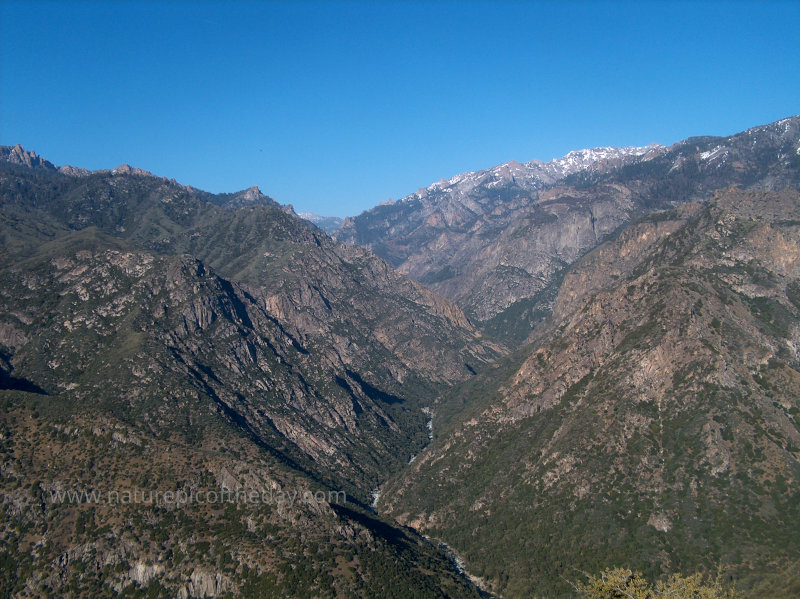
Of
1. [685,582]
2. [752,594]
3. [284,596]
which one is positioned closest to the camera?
[685,582]

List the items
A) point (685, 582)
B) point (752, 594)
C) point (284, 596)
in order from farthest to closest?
point (284, 596), point (752, 594), point (685, 582)

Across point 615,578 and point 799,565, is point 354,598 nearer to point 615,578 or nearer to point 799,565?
point 615,578

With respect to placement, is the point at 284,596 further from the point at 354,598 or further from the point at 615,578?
the point at 615,578

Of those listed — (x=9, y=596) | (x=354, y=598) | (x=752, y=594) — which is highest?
(x=752, y=594)

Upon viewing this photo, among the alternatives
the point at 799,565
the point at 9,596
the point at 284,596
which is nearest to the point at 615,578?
the point at 799,565

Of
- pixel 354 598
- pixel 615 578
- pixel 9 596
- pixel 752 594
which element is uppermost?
pixel 752 594

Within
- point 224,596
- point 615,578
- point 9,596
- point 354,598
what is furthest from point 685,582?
point 9,596

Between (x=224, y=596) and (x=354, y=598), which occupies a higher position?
(x=354, y=598)

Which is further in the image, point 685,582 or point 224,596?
point 224,596

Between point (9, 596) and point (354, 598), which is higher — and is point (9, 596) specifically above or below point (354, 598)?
below
